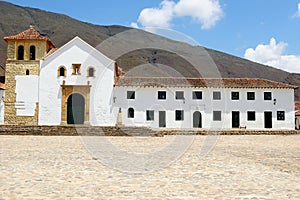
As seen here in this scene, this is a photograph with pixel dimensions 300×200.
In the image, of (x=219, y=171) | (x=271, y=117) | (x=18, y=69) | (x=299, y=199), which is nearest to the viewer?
(x=299, y=199)

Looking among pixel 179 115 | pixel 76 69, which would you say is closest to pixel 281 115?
pixel 179 115

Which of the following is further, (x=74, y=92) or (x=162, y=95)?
(x=162, y=95)

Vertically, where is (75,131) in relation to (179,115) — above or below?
below

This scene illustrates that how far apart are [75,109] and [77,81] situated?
256 centimetres

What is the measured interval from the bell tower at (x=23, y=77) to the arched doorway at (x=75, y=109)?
2.73 m

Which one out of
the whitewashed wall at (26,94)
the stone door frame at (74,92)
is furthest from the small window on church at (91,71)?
the whitewashed wall at (26,94)

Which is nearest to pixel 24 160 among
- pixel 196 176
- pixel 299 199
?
pixel 196 176

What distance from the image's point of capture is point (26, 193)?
16.5ft

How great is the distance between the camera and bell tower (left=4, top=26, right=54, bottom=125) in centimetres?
2833

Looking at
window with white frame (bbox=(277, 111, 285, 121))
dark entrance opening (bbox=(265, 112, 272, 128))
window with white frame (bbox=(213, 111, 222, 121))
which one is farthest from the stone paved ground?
window with white frame (bbox=(277, 111, 285, 121))

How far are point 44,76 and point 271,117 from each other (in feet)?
68.5

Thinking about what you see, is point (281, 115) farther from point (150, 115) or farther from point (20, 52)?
point (20, 52)

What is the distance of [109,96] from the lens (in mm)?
29422

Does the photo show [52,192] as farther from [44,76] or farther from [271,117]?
[271,117]
